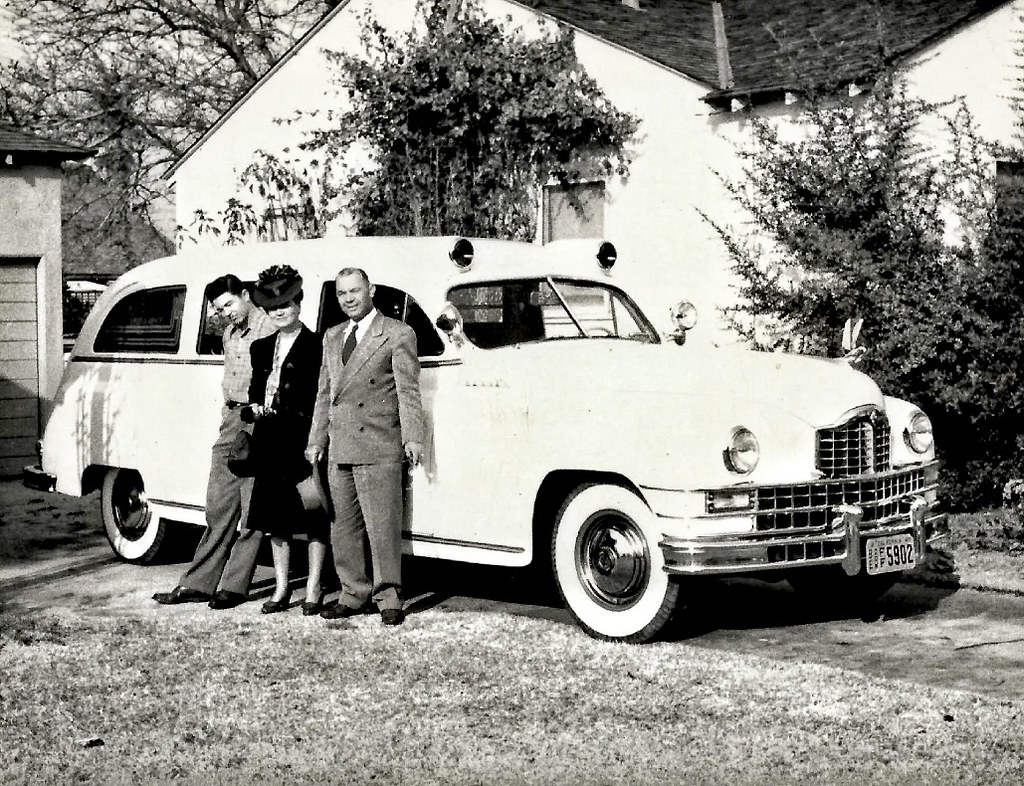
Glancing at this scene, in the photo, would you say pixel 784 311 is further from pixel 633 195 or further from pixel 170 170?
pixel 170 170

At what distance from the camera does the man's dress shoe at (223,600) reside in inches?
350

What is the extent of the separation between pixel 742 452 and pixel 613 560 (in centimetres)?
88

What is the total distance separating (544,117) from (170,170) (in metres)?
7.49

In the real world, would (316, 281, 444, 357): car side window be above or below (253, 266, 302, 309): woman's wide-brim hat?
below

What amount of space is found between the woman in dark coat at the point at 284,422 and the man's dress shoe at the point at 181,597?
542mm

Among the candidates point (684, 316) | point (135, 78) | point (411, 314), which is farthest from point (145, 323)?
point (135, 78)

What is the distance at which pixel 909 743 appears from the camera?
19.6ft

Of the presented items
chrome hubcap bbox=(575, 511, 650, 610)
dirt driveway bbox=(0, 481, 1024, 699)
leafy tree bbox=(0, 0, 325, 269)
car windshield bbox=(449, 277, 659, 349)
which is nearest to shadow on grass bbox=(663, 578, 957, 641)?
dirt driveway bbox=(0, 481, 1024, 699)

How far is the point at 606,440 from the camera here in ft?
25.4

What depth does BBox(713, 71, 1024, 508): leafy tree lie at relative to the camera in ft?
37.1

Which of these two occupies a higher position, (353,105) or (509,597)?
(353,105)

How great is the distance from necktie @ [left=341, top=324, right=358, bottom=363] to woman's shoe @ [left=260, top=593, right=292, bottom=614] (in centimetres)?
141

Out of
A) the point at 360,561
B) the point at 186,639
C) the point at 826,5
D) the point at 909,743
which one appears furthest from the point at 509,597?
the point at 826,5

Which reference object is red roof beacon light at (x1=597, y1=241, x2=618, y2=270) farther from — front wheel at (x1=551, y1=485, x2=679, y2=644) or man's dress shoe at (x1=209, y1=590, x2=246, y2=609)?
man's dress shoe at (x1=209, y1=590, x2=246, y2=609)
